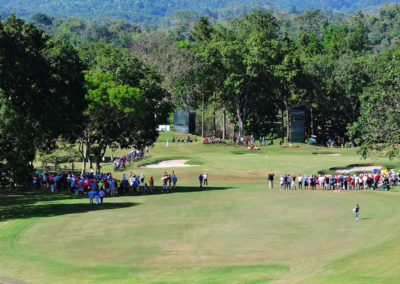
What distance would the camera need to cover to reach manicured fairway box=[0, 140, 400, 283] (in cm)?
3284

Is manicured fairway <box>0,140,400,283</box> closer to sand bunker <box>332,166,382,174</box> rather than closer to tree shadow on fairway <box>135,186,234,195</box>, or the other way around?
tree shadow on fairway <box>135,186,234,195</box>

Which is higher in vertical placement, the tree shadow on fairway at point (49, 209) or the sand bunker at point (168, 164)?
the sand bunker at point (168, 164)

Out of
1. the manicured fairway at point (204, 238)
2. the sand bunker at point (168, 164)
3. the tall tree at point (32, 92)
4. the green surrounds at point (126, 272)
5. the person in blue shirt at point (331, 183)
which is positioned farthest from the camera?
the sand bunker at point (168, 164)

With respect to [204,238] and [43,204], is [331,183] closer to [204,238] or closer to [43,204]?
[43,204]

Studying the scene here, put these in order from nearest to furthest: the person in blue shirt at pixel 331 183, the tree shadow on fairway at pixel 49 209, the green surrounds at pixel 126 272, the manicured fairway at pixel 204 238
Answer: the green surrounds at pixel 126 272, the manicured fairway at pixel 204 238, the tree shadow on fairway at pixel 49 209, the person in blue shirt at pixel 331 183

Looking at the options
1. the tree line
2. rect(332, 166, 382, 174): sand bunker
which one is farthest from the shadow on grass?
rect(332, 166, 382, 174): sand bunker

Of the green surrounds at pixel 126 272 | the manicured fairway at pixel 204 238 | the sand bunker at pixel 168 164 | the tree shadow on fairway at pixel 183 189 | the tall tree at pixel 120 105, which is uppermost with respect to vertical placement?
the tall tree at pixel 120 105

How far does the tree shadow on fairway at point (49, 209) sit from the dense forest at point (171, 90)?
10.6 feet

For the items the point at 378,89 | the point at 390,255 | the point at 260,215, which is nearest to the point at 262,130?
the point at 378,89

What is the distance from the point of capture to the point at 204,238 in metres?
40.9

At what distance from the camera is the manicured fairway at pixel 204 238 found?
3284 cm

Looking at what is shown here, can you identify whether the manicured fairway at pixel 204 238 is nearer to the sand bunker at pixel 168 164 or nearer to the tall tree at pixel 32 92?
the tall tree at pixel 32 92

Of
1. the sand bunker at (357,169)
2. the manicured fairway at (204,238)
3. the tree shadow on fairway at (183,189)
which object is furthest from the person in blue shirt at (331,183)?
the sand bunker at (357,169)

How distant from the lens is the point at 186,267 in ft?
112
